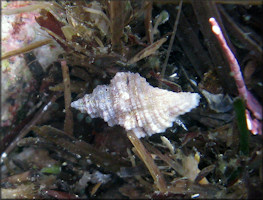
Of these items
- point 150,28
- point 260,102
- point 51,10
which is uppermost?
point 51,10

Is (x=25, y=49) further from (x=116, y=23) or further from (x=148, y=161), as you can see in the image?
(x=148, y=161)

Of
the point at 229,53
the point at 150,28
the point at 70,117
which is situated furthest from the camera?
the point at 70,117

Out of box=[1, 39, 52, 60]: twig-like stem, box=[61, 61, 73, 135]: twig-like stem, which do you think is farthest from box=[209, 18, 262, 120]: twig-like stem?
box=[1, 39, 52, 60]: twig-like stem

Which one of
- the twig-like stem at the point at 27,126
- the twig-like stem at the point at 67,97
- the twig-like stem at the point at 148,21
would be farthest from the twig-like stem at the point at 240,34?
the twig-like stem at the point at 27,126

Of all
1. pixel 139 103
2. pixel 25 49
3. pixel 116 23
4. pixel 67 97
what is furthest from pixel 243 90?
pixel 25 49

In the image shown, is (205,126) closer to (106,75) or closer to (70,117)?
(106,75)

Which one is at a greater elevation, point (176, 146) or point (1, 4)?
point (1, 4)

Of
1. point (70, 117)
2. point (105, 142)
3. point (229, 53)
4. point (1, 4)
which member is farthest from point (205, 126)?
point (1, 4)

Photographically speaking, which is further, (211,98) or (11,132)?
(11,132)
